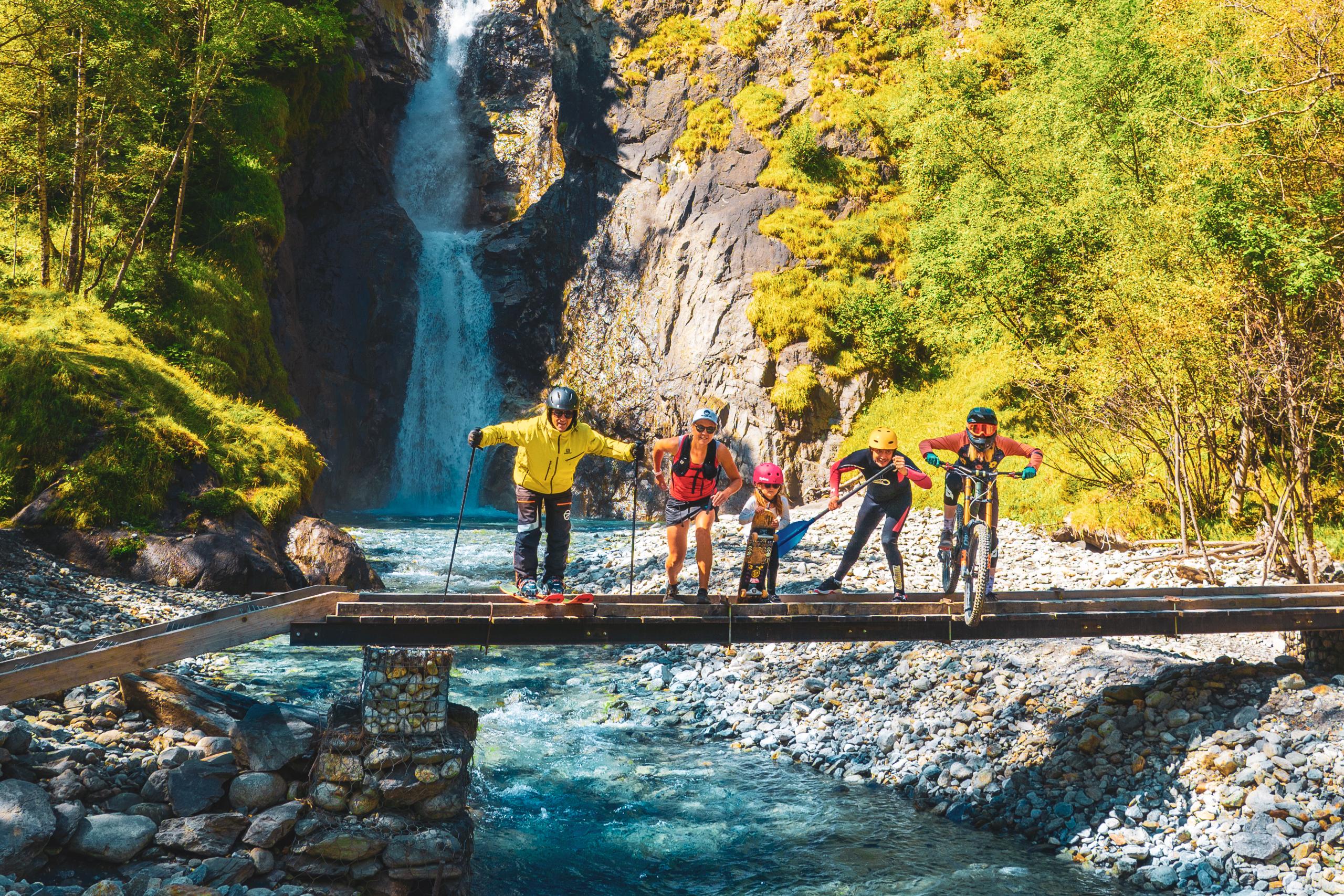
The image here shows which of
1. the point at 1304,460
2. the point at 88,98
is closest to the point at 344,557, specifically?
the point at 88,98

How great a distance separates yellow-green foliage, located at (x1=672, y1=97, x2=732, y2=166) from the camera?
36438mm

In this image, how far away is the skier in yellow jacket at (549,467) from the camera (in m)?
8.82

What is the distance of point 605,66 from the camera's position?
131 feet

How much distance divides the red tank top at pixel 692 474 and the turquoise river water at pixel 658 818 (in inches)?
151

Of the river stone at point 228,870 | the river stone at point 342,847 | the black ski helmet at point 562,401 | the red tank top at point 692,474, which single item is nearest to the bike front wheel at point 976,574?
the red tank top at point 692,474

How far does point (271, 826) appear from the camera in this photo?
7.40 meters

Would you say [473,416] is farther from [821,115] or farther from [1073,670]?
[1073,670]

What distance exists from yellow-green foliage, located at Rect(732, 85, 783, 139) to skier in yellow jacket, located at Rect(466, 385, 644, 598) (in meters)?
29.8

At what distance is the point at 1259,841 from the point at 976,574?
353cm

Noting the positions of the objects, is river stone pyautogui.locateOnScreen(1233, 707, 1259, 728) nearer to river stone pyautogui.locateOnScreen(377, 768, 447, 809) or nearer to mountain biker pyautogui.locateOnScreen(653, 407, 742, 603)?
mountain biker pyautogui.locateOnScreen(653, 407, 742, 603)

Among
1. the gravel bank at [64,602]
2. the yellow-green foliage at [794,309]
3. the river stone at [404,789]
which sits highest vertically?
the yellow-green foliage at [794,309]

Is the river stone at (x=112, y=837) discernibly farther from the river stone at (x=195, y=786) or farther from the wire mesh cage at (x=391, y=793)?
the wire mesh cage at (x=391, y=793)

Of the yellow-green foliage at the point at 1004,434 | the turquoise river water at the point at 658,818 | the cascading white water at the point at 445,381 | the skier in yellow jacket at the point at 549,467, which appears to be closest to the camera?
the turquoise river water at the point at 658,818

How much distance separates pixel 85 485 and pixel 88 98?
1047 centimetres
